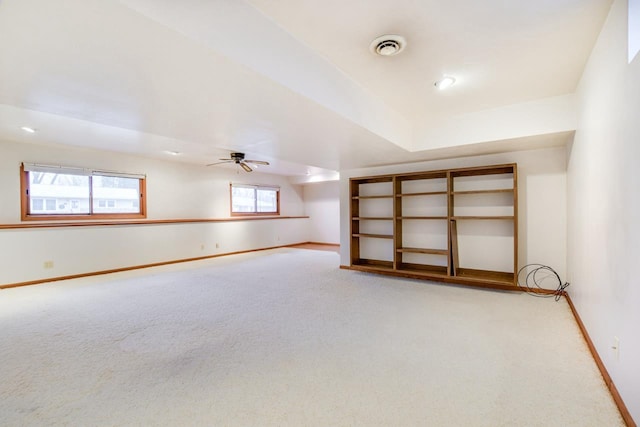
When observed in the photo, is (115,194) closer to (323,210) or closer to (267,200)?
(267,200)

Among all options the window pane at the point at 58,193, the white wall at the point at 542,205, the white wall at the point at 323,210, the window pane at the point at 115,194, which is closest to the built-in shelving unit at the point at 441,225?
the white wall at the point at 542,205

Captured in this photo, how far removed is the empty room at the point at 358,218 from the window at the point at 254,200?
9.64ft

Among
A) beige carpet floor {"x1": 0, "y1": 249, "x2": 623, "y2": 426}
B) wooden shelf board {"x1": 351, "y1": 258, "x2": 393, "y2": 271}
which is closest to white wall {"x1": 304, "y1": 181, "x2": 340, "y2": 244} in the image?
wooden shelf board {"x1": 351, "y1": 258, "x2": 393, "y2": 271}

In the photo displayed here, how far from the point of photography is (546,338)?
7.75ft

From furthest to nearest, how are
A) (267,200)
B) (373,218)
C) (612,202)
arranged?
(267,200)
(373,218)
(612,202)

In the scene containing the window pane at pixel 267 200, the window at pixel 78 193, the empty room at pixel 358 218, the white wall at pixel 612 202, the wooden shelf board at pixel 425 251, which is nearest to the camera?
the white wall at pixel 612 202

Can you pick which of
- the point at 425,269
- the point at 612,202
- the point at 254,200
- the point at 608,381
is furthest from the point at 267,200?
the point at 608,381

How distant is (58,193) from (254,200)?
4.27m

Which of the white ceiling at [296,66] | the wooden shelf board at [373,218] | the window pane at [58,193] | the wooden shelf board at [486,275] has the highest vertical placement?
the white ceiling at [296,66]

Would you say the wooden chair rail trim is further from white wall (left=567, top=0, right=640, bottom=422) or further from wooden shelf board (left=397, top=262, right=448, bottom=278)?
white wall (left=567, top=0, right=640, bottom=422)

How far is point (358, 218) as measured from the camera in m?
5.07

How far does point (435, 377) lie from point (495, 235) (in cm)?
289

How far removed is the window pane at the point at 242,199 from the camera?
302 inches

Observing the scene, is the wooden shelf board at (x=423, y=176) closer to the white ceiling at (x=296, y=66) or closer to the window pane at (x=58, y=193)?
the white ceiling at (x=296, y=66)
